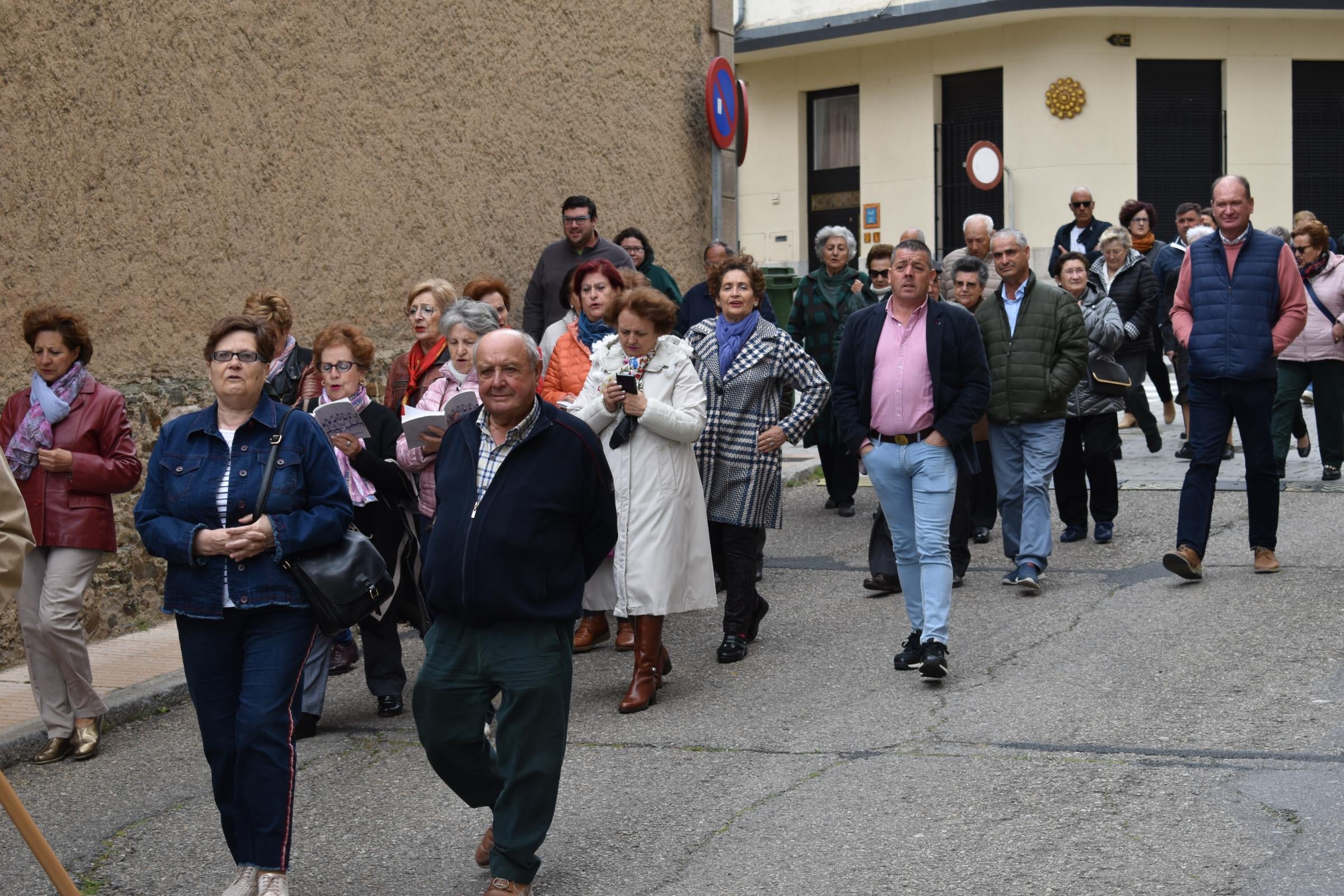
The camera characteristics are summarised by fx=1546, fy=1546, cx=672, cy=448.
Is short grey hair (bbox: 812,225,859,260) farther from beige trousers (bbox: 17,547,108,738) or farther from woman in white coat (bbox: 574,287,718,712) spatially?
beige trousers (bbox: 17,547,108,738)

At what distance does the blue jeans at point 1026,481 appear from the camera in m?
8.83

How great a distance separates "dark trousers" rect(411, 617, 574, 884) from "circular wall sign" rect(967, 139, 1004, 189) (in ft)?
54.2

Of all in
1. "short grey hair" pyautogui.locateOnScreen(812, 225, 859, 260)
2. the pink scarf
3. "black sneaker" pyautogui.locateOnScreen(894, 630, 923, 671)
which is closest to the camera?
the pink scarf

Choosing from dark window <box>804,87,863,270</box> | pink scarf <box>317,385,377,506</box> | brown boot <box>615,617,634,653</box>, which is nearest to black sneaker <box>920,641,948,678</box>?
brown boot <box>615,617,634,653</box>

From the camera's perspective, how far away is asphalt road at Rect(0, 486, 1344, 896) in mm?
4684

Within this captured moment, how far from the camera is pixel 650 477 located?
6.78 meters

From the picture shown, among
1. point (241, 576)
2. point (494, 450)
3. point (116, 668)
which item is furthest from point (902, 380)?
point (116, 668)

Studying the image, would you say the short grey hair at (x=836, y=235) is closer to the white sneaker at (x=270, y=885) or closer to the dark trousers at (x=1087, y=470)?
the dark trousers at (x=1087, y=470)

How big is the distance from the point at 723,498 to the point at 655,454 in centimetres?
81

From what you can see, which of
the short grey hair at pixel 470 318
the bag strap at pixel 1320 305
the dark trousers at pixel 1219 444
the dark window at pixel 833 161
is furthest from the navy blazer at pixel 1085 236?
the dark window at pixel 833 161

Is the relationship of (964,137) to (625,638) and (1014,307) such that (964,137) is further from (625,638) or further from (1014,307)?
(625,638)

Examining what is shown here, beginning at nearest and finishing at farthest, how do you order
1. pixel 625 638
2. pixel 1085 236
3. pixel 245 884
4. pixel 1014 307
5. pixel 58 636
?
pixel 245 884 < pixel 58 636 < pixel 625 638 < pixel 1014 307 < pixel 1085 236

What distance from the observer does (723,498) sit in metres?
7.50

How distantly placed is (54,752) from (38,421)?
4.49ft
